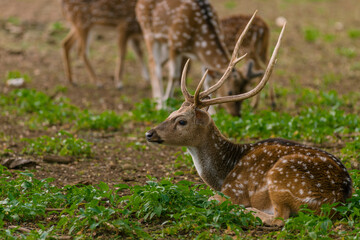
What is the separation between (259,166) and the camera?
16.5 feet

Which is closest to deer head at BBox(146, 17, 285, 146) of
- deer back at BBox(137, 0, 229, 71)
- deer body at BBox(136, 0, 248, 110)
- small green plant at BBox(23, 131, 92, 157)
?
small green plant at BBox(23, 131, 92, 157)

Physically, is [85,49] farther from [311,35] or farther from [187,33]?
[311,35]

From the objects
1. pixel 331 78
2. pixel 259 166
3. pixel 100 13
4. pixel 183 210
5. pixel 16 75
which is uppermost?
pixel 100 13


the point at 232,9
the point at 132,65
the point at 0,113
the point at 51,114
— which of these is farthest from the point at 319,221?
the point at 232,9

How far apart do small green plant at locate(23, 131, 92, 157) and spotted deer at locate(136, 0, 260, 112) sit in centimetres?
203

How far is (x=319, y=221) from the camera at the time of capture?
168 inches

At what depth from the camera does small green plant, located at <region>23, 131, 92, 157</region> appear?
6.69 metres

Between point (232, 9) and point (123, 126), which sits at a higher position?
point (232, 9)

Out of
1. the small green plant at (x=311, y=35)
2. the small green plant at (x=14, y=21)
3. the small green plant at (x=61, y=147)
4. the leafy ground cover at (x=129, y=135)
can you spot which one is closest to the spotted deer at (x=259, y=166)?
the leafy ground cover at (x=129, y=135)

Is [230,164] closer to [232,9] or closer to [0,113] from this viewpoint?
[0,113]

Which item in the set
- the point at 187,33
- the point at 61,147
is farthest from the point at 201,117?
the point at 187,33

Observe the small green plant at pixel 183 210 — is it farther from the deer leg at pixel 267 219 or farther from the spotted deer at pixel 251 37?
the spotted deer at pixel 251 37

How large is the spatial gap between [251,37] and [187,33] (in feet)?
3.91

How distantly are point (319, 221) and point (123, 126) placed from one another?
4419 millimetres
